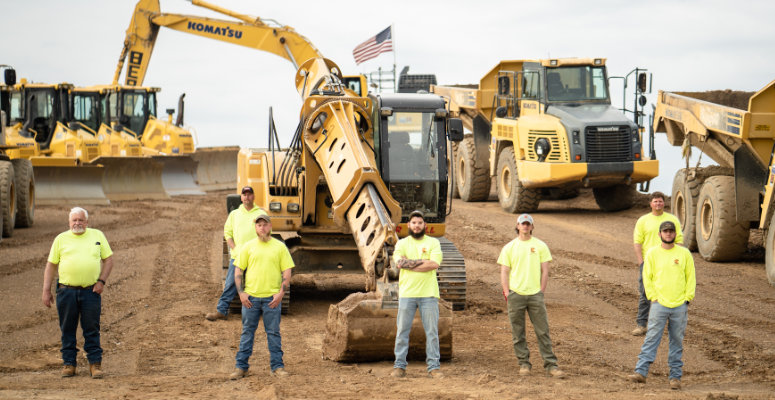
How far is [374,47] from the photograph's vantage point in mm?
33250

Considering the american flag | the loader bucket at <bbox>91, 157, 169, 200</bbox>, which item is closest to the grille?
the american flag

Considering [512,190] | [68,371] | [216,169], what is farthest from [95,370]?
[216,169]

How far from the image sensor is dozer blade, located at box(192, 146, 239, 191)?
3431 centimetres

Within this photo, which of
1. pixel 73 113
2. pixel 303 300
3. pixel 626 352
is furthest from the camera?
pixel 73 113

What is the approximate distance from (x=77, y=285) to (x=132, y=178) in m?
20.9

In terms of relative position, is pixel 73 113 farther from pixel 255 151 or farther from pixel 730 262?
pixel 730 262

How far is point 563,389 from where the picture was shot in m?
8.67

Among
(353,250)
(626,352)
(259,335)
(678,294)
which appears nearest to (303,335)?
(259,335)

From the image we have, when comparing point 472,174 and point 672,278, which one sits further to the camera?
point 472,174

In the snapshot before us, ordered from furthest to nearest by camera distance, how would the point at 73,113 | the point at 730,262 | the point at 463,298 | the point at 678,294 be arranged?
the point at 73,113
the point at 730,262
the point at 463,298
the point at 678,294

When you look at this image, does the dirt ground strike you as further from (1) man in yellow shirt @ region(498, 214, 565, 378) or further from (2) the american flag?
(2) the american flag

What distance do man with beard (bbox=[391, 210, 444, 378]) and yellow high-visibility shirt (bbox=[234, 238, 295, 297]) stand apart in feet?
3.73

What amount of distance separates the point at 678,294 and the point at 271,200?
6.06 m

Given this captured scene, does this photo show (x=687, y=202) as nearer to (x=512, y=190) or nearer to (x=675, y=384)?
(x=512, y=190)
